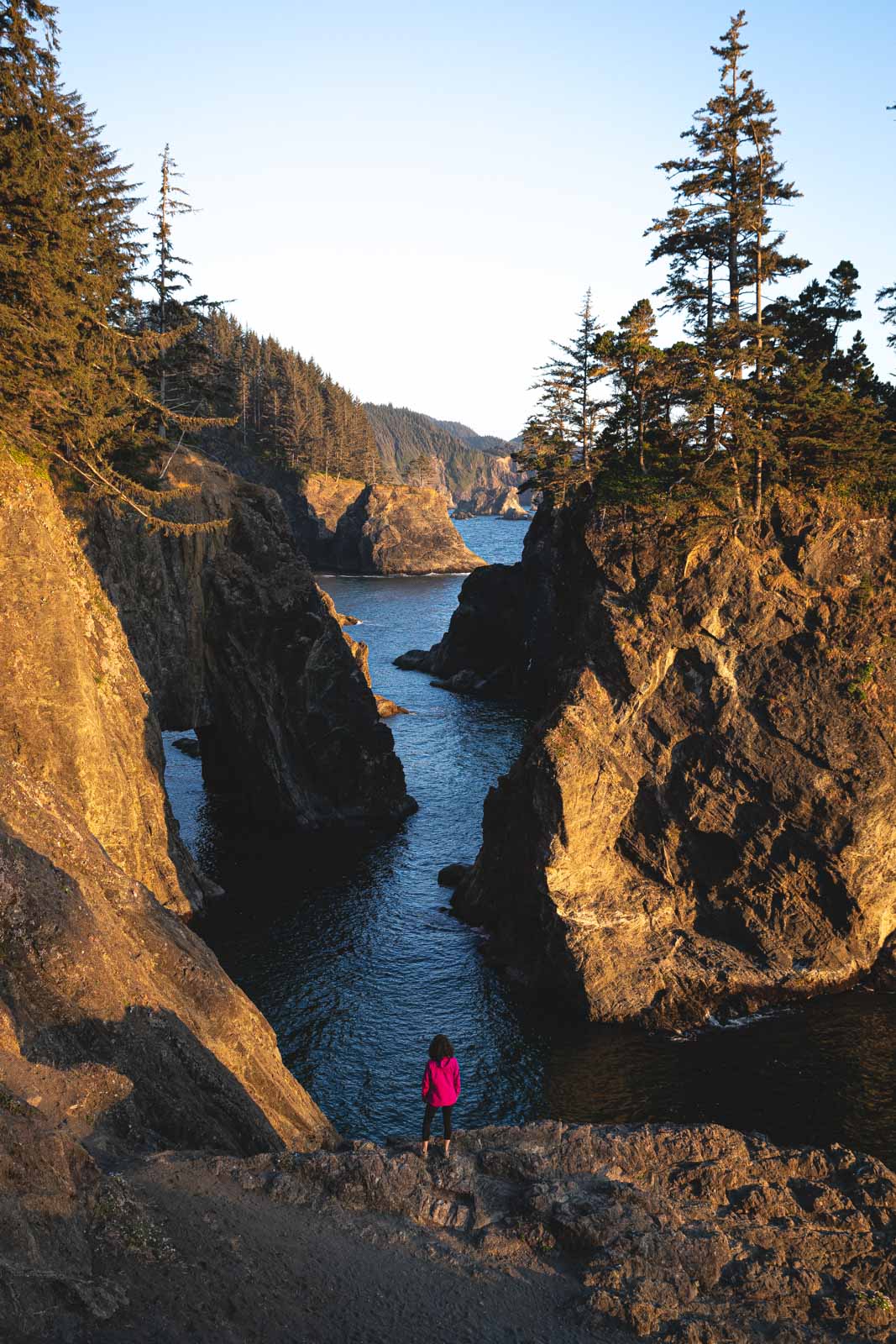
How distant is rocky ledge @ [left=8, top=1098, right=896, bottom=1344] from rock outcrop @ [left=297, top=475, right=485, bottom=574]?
147454mm

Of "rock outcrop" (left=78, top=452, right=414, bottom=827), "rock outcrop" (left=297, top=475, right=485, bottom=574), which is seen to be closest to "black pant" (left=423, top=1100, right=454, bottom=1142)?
"rock outcrop" (left=78, top=452, right=414, bottom=827)

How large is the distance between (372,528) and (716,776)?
416ft

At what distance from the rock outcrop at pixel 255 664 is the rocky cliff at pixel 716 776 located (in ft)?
63.0

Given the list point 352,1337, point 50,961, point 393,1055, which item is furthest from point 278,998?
point 352,1337

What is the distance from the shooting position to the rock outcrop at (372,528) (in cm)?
15888

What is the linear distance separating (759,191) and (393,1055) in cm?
3770

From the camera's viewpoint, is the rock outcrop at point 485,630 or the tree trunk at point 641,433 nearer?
the tree trunk at point 641,433

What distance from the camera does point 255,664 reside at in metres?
55.2

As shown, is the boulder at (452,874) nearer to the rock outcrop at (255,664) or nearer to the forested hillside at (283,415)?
the rock outcrop at (255,664)

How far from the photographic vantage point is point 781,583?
39750mm

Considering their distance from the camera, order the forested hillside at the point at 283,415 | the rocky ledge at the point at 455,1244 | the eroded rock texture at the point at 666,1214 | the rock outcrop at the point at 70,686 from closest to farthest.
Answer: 1. the rocky ledge at the point at 455,1244
2. the eroded rock texture at the point at 666,1214
3. the rock outcrop at the point at 70,686
4. the forested hillside at the point at 283,415

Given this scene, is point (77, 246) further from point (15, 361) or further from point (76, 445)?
point (76, 445)

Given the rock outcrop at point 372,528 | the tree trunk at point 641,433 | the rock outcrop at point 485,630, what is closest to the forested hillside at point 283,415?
the rock outcrop at point 372,528

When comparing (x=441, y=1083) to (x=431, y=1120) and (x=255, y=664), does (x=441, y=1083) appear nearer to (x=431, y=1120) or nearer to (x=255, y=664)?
(x=431, y=1120)
